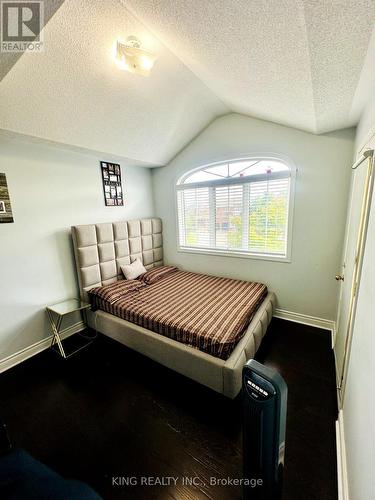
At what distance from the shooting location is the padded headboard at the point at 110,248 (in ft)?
8.91

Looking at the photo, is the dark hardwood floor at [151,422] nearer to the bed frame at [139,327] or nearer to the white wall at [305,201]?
the bed frame at [139,327]

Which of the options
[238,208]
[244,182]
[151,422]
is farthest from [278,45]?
[151,422]

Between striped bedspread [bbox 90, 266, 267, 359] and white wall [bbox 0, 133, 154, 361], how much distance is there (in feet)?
1.95

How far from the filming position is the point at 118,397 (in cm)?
184

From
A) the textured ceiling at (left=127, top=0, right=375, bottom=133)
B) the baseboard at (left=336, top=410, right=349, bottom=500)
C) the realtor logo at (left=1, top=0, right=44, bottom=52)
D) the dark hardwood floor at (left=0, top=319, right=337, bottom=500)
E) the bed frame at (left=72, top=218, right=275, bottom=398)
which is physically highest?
the realtor logo at (left=1, top=0, right=44, bottom=52)

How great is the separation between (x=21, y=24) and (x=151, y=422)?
9.44 ft

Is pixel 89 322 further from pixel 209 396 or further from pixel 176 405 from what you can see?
pixel 209 396

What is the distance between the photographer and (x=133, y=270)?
10.7 feet

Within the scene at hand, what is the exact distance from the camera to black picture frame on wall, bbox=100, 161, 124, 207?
305 centimetres

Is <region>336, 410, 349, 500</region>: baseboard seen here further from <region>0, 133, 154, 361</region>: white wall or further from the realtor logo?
the realtor logo

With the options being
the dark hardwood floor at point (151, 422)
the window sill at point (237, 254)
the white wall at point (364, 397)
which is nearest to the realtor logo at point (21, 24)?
the white wall at point (364, 397)

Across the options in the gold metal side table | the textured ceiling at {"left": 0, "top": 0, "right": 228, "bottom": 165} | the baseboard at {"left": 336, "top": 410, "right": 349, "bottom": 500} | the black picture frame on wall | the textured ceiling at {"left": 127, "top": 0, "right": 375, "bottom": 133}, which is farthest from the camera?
the black picture frame on wall

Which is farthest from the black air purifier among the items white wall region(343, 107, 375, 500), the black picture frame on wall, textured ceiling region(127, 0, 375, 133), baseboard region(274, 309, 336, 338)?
the black picture frame on wall

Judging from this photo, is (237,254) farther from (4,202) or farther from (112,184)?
(4,202)
